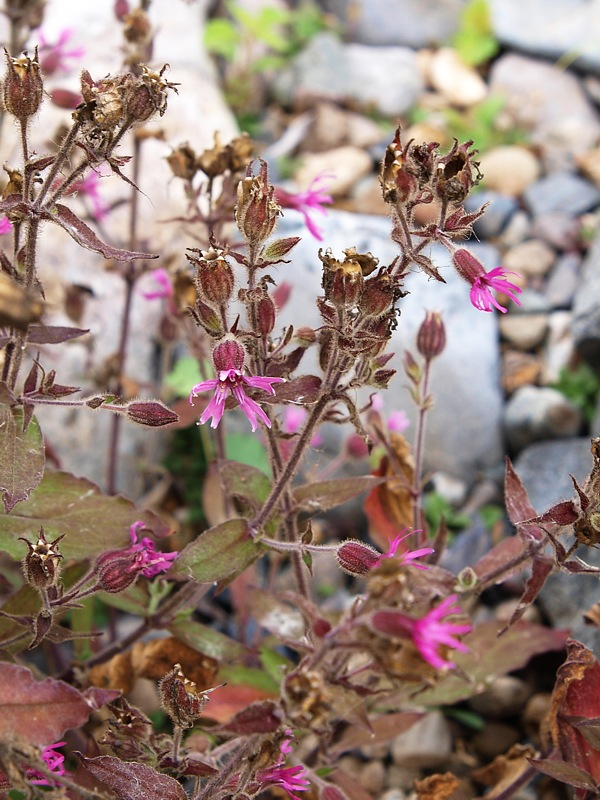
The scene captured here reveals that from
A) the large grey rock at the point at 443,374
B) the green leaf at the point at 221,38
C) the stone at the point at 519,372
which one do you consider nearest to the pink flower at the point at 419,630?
the large grey rock at the point at 443,374

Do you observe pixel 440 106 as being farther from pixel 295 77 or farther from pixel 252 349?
pixel 252 349

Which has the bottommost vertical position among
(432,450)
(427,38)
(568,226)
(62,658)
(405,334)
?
(62,658)

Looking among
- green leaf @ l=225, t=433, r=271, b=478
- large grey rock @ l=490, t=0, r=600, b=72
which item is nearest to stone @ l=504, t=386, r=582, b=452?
green leaf @ l=225, t=433, r=271, b=478

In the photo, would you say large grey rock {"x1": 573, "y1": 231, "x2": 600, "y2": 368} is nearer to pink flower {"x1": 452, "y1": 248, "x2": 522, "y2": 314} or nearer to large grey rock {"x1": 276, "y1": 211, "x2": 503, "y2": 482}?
large grey rock {"x1": 276, "y1": 211, "x2": 503, "y2": 482}

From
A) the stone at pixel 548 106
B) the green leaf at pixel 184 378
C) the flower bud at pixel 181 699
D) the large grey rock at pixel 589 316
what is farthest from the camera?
the stone at pixel 548 106

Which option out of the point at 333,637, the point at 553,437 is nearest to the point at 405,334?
the point at 553,437

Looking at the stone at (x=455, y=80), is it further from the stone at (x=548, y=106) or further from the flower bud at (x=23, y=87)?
the flower bud at (x=23, y=87)
